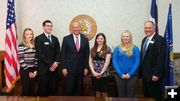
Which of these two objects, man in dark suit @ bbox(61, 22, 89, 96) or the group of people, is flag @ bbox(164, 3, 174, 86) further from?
man in dark suit @ bbox(61, 22, 89, 96)

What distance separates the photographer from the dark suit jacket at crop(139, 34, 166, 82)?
504 centimetres

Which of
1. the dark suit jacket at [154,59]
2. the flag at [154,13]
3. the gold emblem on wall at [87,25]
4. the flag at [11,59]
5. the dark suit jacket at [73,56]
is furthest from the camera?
the gold emblem on wall at [87,25]

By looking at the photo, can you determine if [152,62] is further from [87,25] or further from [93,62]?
[87,25]

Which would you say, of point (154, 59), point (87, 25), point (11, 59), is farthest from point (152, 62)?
point (11, 59)

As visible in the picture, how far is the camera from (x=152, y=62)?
5098mm

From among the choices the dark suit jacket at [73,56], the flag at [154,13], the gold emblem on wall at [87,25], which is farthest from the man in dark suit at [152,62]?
the gold emblem on wall at [87,25]

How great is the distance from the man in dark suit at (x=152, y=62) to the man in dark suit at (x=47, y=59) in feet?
5.03

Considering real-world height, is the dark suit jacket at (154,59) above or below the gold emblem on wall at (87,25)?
below

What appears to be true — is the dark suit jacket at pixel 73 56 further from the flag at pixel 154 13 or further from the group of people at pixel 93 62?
the flag at pixel 154 13

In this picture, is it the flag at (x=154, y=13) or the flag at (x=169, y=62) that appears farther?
the flag at (x=154, y=13)

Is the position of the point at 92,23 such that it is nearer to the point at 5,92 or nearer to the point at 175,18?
the point at 175,18

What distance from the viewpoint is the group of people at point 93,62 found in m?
5.08

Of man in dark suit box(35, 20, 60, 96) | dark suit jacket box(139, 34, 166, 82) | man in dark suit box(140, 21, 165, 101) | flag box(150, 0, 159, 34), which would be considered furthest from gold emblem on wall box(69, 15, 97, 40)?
dark suit jacket box(139, 34, 166, 82)

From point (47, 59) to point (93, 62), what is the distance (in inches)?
31.8
